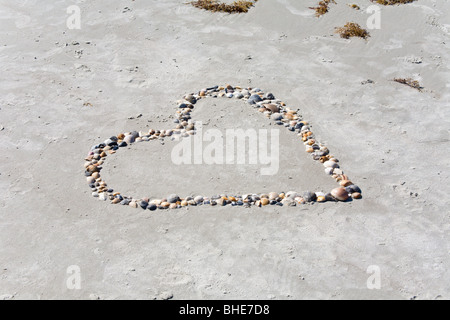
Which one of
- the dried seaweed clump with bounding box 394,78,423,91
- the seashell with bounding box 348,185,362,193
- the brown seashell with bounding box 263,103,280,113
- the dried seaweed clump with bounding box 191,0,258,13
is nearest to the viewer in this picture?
the seashell with bounding box 348,185,362,193

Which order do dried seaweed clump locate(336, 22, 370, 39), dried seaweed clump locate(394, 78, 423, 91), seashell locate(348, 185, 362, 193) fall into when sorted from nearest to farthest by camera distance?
seashell locate(348, 185, 362, 193), dried seaweed clump locate(394, 78, 423, 91), dried seaweed clump locate(336, 22, 370, 39)

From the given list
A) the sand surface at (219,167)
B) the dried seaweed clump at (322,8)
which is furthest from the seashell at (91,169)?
the dried seaweed clump at (322,8)

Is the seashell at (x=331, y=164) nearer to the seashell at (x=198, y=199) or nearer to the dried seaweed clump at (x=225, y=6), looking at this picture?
the seashell at (x=198, y=199)

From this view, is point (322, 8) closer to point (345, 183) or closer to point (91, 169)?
point (345, 183)

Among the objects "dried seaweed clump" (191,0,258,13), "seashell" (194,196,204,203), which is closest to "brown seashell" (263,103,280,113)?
"seashell" (194,196,204,203)

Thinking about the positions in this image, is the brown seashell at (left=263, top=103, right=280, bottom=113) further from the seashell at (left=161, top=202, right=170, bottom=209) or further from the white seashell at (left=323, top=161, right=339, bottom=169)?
the seashell at (left=161, top=202, right=170, bottom=209)

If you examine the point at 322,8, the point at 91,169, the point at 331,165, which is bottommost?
the point at 91,169

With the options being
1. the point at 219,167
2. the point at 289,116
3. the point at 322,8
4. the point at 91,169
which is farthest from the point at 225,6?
the point at 91,169
